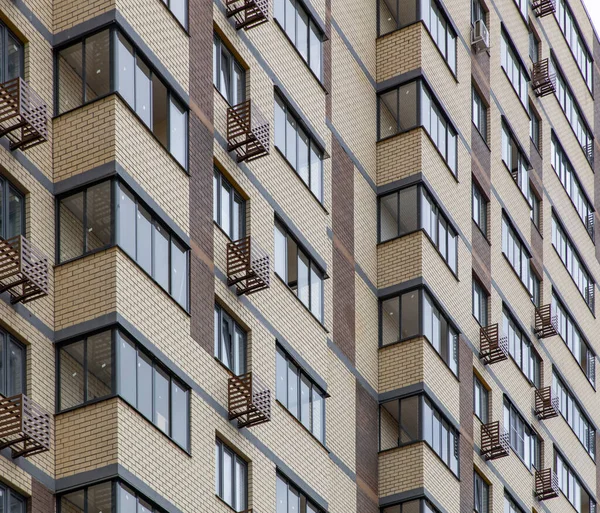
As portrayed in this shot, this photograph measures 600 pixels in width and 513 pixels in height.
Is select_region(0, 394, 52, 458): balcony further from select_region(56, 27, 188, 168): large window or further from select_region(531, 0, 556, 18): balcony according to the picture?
select_region(531, 0, 556, 18): balcony

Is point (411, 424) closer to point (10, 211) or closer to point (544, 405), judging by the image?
point (544, 405)

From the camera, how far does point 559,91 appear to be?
7169 cm

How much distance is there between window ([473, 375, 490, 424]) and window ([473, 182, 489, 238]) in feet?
18.4

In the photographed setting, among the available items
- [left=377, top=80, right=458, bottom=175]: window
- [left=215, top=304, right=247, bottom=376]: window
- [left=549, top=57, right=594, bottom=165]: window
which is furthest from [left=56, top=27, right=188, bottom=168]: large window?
[left=549, top=57, right=594, bottom=165]: window

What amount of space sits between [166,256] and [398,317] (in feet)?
49.3

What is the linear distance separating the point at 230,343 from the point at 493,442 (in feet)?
54.4

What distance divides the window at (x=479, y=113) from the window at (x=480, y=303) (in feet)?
19.7

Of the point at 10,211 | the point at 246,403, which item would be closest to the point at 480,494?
the point at 246,403

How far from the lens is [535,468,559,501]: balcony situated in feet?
194

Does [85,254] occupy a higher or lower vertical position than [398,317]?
lower

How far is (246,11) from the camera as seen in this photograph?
4334 cm

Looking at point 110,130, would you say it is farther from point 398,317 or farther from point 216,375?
point 398,317

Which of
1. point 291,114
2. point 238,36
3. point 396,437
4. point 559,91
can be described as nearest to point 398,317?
point 396,437

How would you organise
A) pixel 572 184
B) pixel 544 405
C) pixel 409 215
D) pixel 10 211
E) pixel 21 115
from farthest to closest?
pixel 572 184
pixel 544 405
pixel 409 215
pixel 10 211
pixel 21 115
